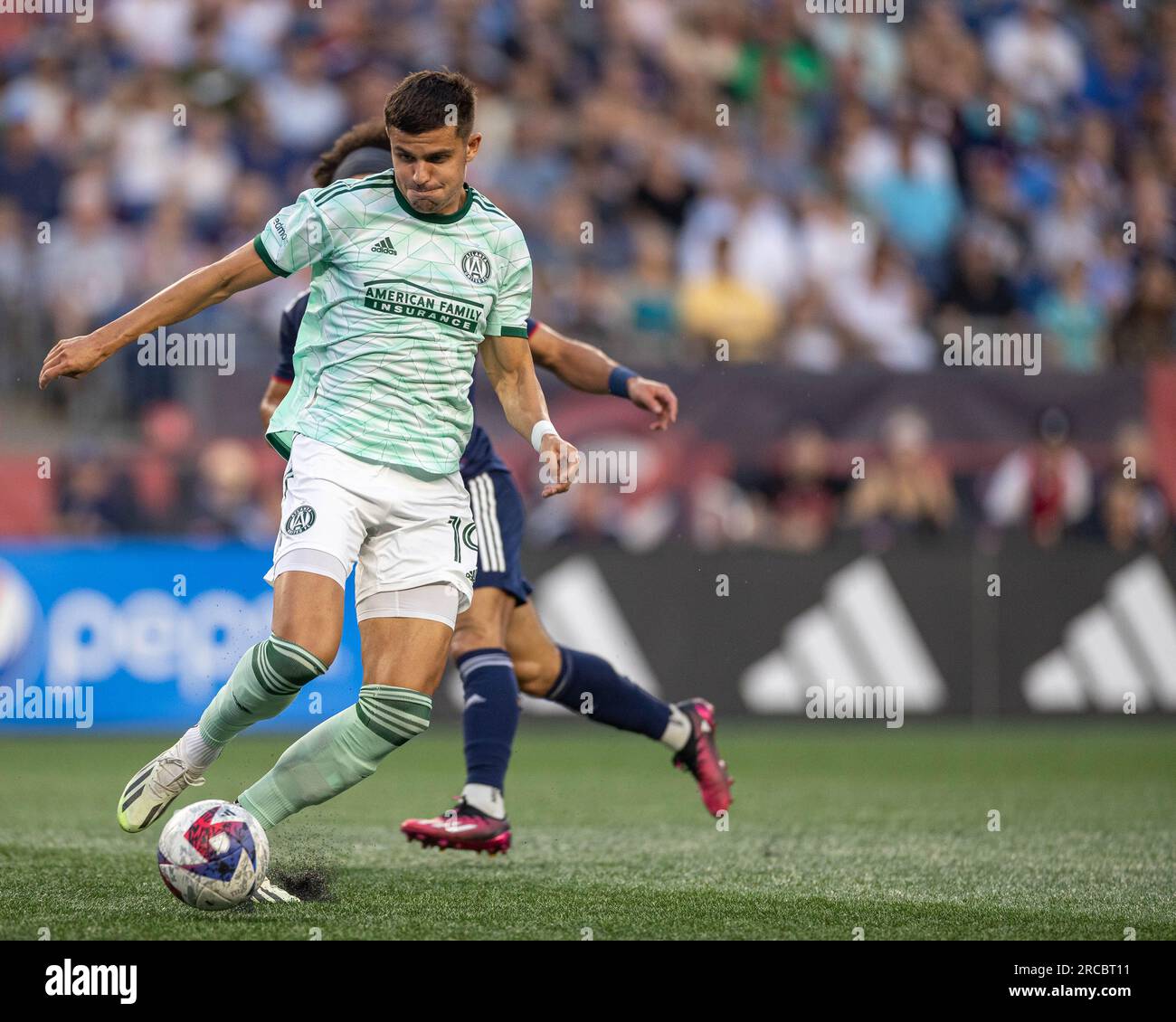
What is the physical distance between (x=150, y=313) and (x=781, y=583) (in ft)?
25.0

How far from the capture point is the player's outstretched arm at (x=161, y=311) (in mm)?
5039

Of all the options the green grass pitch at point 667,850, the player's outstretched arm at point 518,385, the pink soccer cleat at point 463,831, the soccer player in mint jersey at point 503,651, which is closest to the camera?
the green grass pitch at point 667,850

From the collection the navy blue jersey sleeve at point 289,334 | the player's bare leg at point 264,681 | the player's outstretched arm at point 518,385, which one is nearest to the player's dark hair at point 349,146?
the navy blue jersey sleeve at point 289,334

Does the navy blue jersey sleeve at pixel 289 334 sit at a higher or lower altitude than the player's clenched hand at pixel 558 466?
higher

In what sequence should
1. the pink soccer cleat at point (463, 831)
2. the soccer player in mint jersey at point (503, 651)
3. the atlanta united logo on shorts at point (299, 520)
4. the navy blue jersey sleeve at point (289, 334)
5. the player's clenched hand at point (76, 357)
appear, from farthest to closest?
1. the navy blue jersey sleeve at point (289, 334)
2. the soccer player in mint jersey at point (503, 651)
3. the pink soccer cleat at point (463, 831)
4. the atlanta united logo on shorts at point (299, 520)
5. the player's clenched hand at point (76, 357)

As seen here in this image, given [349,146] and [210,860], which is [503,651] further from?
[349,146]

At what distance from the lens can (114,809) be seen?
25.9 ft

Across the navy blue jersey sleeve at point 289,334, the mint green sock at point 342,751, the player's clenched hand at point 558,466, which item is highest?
the navy blue jersey sleeve at point 289,334

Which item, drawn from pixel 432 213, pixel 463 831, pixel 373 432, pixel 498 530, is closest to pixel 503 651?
pixel 498 530

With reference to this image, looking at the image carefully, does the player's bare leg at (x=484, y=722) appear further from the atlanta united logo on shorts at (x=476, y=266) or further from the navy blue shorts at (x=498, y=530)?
the atlanta united logo on shorts at (x=476, y=266)

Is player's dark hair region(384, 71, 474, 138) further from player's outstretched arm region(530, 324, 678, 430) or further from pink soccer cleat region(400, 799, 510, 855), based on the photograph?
pink soccer cleat region(400, 799, 510, 855)

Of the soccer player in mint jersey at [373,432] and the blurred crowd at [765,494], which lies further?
the blurred crowd at [765,494]

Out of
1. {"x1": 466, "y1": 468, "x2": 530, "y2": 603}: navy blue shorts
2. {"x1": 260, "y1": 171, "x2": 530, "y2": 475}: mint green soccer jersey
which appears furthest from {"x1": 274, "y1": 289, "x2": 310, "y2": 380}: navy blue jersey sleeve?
{"x1": 260, "y1": 171, "x2": 530, "y2": 475}: mint green soccer jersey

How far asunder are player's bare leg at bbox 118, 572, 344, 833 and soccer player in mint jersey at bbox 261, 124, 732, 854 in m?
0.83
